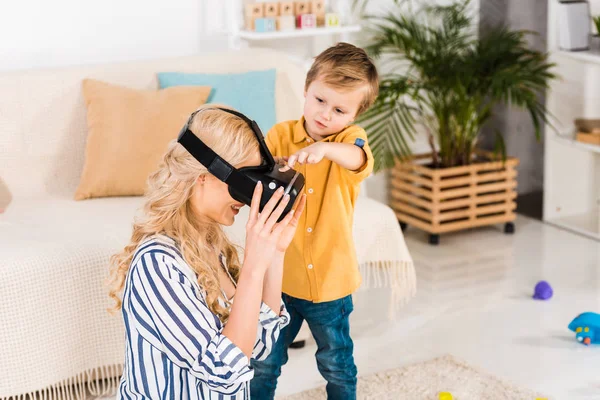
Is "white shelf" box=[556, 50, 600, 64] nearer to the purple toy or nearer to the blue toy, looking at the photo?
the purple toy

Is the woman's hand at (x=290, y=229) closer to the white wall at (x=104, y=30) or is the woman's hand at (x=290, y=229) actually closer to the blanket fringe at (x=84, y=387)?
the blanket fringe at (x=84, y=387)

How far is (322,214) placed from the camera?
1.93 m

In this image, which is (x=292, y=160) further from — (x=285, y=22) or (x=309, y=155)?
(x=285, y=22)

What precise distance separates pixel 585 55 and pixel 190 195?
2.49m

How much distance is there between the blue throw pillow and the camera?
289 centimetres

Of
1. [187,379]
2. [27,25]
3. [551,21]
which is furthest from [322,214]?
[551,21]

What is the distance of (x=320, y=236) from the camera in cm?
193

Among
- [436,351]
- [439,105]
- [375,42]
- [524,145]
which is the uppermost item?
[375,42]

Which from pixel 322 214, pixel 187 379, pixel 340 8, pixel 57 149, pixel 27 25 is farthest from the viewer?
pixel 340 8

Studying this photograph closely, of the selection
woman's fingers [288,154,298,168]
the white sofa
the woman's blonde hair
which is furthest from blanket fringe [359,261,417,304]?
the woman's blonde hair

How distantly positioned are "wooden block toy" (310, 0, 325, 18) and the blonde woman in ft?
6.54

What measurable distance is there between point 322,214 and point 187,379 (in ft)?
1.91

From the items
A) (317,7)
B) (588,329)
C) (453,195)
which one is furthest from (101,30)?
(588,329)

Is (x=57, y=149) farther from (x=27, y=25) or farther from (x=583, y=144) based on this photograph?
(x=583, y=144)
